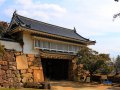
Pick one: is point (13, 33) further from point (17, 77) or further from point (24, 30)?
point (17, 77)

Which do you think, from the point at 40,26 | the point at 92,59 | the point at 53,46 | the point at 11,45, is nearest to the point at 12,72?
the point at 11,45

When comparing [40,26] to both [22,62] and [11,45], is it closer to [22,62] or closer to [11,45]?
[11,45]

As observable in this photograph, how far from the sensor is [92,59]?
25141mm

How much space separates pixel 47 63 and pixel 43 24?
5354 mm

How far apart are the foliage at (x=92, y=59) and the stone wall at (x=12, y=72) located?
263 inches

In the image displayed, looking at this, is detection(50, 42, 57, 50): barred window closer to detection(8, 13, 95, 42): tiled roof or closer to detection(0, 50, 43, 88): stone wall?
detection(8, 13, 95, 42): tiled roof

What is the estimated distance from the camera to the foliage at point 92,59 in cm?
2494

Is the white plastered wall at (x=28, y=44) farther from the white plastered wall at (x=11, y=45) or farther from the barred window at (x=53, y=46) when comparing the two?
the barred window at (x=53, y=46)

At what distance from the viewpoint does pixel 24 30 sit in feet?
69.5

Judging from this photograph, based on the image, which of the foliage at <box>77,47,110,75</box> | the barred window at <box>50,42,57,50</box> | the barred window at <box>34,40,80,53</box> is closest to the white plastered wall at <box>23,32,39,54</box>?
the barred window at <box>34,40,80,53</box>

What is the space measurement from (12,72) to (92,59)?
9.64 m

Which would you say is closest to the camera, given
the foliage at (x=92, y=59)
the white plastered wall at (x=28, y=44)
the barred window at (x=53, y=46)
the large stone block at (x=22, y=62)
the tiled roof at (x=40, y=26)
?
the large stone block at (x=22, y=62)

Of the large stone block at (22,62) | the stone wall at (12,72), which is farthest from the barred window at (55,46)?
the large stone block at (22,62)

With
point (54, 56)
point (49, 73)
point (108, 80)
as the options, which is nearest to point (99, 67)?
point (108, 80)
